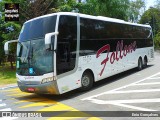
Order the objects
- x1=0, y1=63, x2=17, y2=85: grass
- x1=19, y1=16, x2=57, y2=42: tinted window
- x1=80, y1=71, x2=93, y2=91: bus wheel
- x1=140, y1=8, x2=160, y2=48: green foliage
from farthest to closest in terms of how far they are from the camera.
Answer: x1=140, y1=8, x2=160, y2=48: green foliage
x1=0, y1=63, x2=17, y2=85: grass
x1=80, y1=71, x2=93, y2=91: bus wheel
x1=19, y1=16, x2=57, y2=42: tinted window

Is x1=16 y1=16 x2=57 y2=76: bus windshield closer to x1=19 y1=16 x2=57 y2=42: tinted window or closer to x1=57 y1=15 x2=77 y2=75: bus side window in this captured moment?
x1=19 y1=16 x2=57 y2=42: tinted window

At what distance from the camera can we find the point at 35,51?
11320mm

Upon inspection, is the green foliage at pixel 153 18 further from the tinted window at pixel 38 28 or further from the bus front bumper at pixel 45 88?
the bus front bumper at pixel 45 88

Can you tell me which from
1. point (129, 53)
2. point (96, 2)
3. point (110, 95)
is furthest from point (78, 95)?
point (96, 2)

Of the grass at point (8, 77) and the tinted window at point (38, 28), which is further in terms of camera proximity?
the grass at point (8, 77)

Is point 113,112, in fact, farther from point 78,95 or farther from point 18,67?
point 18,67

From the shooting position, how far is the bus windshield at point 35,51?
11070 millimetres

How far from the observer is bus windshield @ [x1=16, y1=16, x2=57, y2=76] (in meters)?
11.1

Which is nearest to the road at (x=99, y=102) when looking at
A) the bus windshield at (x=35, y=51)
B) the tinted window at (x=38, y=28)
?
the bus windshield at (x=35, y=51)

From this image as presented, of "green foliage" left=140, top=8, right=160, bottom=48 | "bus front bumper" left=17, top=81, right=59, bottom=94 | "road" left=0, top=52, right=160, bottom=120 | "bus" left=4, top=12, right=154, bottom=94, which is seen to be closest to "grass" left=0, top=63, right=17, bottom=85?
"road" left=0, top=52, right=160, bottom=120

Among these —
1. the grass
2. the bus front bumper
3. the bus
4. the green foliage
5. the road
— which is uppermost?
the green foliage

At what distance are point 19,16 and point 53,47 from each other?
60.7 feet

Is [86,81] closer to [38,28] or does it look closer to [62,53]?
[62,53]

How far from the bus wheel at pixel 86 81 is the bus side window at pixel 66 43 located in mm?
1152
